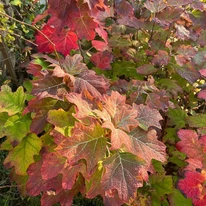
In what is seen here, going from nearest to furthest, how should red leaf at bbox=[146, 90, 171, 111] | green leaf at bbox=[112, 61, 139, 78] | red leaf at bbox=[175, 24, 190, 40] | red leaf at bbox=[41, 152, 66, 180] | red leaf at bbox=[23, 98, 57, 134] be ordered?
red leaf at bbox=[41, 152, 66, 180] → red leaf at bbox=[23, 98, 57, 134] → red leaf at bbox=[146, 90, 171, 111] → red leaf at bbox=[175, 24, 190, 40] → green leaf at bbox=[112, 61, 139, 78]

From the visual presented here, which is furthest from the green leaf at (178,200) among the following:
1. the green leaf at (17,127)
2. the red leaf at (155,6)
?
the red leaf at (155,6)

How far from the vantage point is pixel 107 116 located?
45.3 inches

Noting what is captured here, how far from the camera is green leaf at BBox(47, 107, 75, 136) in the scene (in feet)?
3.91

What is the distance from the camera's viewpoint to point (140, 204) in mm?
1477

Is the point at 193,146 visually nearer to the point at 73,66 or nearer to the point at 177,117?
the point at 177,117

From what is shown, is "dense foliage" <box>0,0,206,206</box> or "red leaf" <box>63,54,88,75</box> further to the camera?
"red leaf" <box>63,54,88,75</box>

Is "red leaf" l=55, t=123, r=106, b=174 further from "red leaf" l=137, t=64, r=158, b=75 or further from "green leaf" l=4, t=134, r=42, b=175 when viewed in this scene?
"red leaf" l=137, t=64, r=158, b=75

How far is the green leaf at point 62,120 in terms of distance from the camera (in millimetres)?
1192

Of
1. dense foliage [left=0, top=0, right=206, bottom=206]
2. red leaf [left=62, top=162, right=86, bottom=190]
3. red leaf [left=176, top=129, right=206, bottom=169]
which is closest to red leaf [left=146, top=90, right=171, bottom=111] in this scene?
dense foliage [left=0, top=0, right=206, bottom=206]

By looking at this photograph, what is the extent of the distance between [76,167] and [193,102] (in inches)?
47.3

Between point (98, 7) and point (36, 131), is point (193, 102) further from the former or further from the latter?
point (36, 131)

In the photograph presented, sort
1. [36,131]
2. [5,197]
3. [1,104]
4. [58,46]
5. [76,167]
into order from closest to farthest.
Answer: [76,167] → [36,131] → [1,104] → [58,46] → [5,197]

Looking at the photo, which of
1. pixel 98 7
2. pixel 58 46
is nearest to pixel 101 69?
pixel 58 46

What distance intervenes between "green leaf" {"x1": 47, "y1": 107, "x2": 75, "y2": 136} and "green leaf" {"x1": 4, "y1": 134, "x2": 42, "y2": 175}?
0.26m
